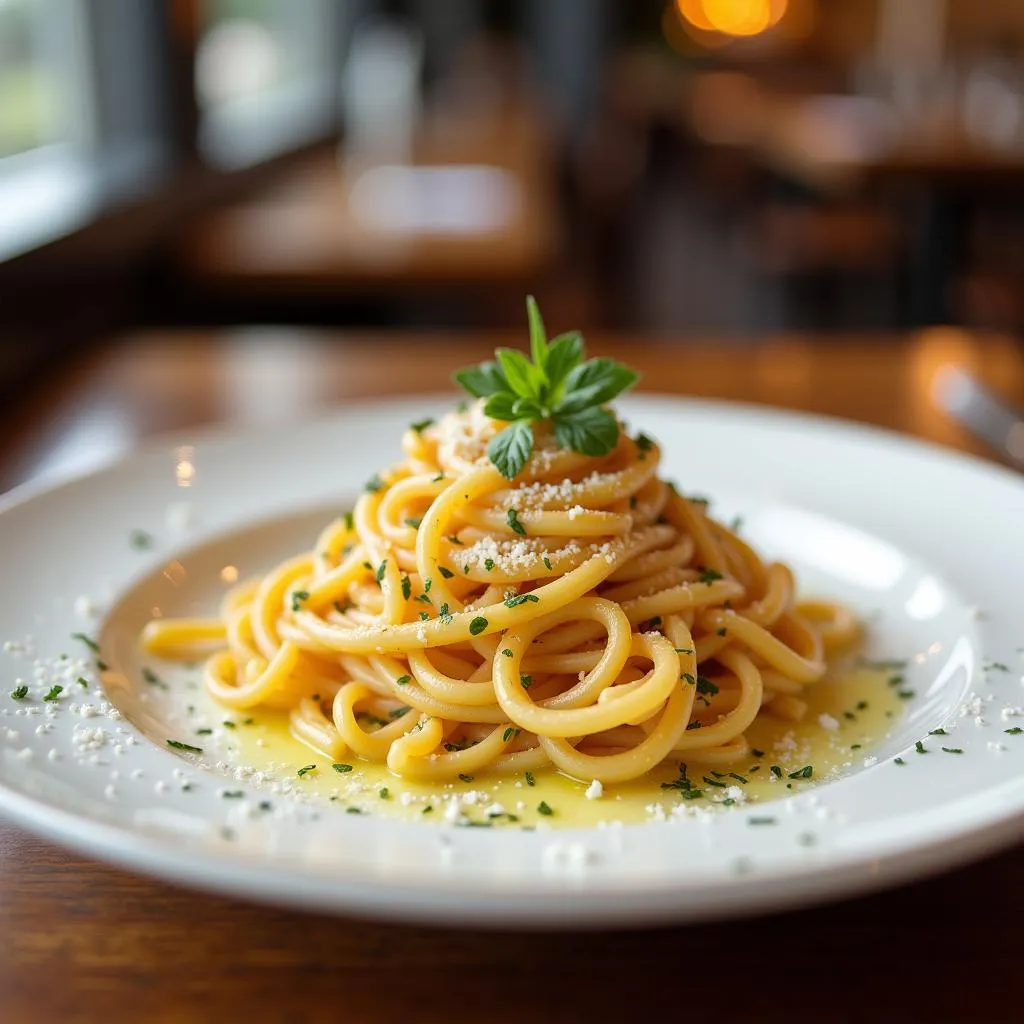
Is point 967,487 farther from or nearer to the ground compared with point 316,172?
nearer to the ground

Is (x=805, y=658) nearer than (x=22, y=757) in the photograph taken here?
No

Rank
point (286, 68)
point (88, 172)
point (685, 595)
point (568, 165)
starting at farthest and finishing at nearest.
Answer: point (286, 68) → point (568, 165) → point (88, 172) → point (685, 595)

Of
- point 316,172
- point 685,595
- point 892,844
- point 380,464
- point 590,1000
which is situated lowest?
point 590,1000

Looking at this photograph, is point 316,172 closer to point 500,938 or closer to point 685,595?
point 685,595

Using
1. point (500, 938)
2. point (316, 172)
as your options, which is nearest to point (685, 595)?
point (500, 938)

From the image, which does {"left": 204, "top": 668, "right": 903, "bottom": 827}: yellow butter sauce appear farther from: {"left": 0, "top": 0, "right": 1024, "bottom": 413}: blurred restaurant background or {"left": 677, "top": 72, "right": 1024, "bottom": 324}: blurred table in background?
{"left": 677, "top": 72, "right": 1024, "bottom": 324}: blurred table in background

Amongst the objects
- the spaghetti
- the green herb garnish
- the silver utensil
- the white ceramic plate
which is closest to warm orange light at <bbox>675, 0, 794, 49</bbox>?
the silver utensil

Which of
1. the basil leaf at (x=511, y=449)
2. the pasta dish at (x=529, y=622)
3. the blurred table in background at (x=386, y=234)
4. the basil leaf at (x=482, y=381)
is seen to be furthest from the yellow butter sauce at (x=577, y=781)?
the blurred table in background at (x=386, y=234)
